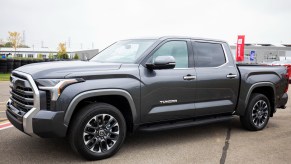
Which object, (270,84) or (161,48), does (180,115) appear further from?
(270,84)

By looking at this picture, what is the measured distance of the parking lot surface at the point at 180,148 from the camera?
4773 mm

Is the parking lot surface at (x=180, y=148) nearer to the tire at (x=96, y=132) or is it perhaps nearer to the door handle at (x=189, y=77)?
the tire at (x=96, y=132)

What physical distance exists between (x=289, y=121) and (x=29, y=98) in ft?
19.4

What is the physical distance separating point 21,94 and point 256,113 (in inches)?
175

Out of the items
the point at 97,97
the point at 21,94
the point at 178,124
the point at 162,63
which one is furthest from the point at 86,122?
the point at 178,124

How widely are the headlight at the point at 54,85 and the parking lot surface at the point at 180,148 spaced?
1.00 meters

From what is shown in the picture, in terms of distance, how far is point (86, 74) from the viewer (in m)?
4.52

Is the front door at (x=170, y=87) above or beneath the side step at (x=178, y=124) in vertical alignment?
above

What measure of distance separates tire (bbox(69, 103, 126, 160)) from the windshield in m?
0.98

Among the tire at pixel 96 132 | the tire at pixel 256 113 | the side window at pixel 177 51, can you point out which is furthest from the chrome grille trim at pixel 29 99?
the tire at pixel 256 113

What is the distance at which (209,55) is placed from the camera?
6.10 metres

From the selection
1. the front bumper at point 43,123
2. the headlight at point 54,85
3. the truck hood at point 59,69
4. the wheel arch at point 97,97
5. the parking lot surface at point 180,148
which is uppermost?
the truck hood at point 59,69

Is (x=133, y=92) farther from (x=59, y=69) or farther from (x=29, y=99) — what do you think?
(x=29, y=99)

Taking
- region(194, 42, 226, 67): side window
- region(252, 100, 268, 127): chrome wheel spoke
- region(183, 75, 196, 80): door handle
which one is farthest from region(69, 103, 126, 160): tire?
region(252, 100, 268, 127): chrome wheel spoke
